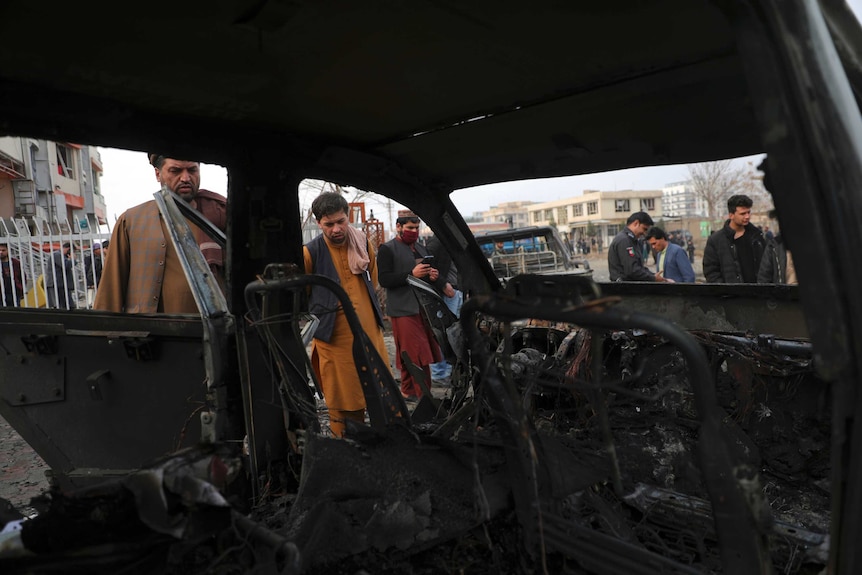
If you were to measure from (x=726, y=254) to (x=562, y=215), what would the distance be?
76962 mm

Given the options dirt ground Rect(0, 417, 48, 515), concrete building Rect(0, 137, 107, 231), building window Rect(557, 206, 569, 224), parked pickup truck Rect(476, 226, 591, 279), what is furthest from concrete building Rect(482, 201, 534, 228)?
dirt ground Rect(0, 417, 48, 515)

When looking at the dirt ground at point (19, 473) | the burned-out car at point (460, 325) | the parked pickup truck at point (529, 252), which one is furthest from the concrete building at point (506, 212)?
the burned-out car at point (460, 325)

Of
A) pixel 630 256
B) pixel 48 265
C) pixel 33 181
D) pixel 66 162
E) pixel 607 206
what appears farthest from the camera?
pixel 607 206

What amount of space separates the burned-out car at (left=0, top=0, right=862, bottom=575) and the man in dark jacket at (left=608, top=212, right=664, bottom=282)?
3.57 metres

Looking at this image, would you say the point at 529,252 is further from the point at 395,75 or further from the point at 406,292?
the point at 395,75

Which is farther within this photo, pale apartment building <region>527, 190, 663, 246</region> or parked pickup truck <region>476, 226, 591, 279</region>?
pale apartment building <region>527, 190, 663, 246</region>

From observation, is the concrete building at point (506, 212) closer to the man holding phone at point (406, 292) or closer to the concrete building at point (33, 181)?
the concrete building at point (33, 181)

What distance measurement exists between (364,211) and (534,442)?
1550 centimetres

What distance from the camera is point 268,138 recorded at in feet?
8.58

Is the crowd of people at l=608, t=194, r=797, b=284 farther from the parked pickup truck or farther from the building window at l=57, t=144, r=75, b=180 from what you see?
the building window at l=57, t=144, r=75, b=180

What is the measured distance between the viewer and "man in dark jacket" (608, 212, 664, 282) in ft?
22.9

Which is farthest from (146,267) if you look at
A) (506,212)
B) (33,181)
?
(506,212)

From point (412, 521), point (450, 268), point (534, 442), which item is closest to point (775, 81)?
point (534, 442)

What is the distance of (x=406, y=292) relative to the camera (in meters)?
5.88
